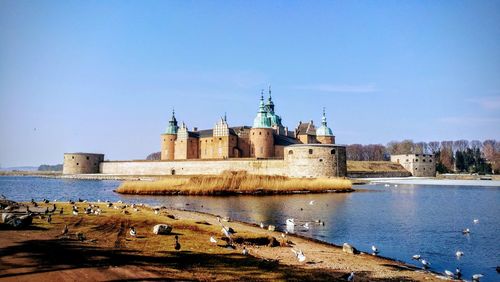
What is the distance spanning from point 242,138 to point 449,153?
47588mm

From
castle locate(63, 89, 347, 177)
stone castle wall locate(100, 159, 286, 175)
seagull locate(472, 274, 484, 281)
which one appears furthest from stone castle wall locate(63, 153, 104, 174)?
seagull locate(472, 274, 484, 281)

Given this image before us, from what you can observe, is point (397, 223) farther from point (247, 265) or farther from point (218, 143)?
point (218, 143)

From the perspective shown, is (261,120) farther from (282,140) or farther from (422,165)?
(422,165)

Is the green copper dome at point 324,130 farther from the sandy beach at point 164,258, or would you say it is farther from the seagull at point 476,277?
the seagull at point 476,277

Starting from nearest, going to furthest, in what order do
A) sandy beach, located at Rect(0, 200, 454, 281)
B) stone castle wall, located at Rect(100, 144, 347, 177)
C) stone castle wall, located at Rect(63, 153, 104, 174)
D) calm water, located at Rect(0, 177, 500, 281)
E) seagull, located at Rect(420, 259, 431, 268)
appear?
sandy beach, located at Rect(0, 200, 454, 281) < seagull, located at Rect(420, 259, 431, 268) < calm water, located at Rect(0, 177, 500, 281) < stone castle wall, located at Rect(100, 144, 347, 177) < stone castle wall, located at Rect(63, 153, 104, 174)

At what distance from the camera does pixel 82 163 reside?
72.0 metres

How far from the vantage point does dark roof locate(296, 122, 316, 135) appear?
236 feet

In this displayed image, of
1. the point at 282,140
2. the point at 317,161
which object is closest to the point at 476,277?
the point at 317,161

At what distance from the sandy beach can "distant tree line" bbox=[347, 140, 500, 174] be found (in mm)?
70142

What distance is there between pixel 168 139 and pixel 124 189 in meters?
35.4

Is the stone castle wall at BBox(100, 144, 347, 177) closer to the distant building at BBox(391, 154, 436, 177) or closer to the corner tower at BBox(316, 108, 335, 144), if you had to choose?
the corner tower at BBox(316, 108, 335, 144)

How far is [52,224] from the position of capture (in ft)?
42.6

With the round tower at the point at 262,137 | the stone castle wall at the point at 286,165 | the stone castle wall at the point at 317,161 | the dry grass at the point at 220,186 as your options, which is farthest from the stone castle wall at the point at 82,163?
the dry grass at the point at 220,186

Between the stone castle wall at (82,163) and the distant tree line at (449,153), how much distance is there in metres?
57.1
